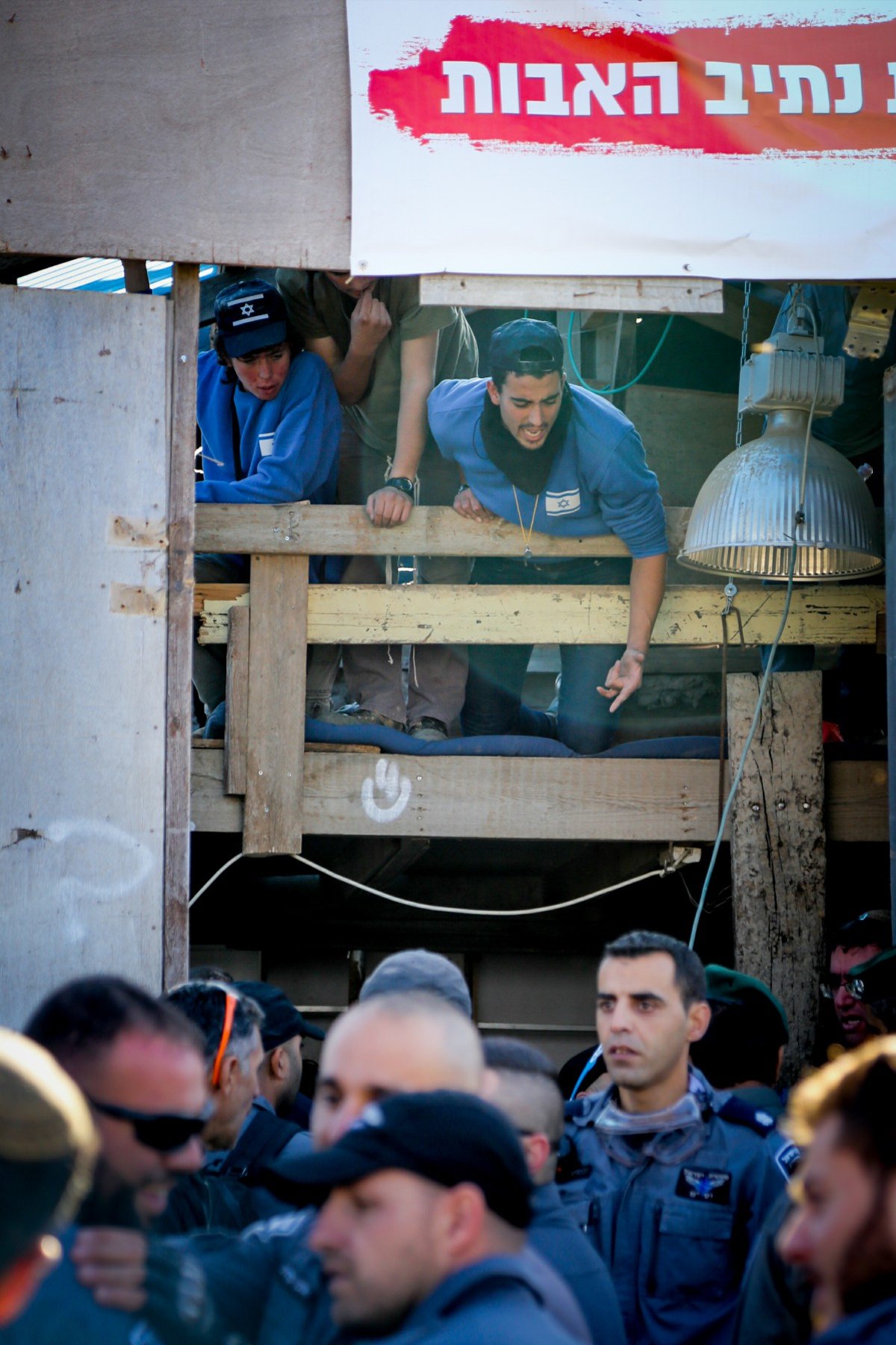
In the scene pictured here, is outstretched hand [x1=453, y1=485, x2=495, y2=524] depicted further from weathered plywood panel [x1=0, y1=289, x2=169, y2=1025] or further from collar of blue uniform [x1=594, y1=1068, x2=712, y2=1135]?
collar of blue uniform [x1=594, y1=1068, x2=712, y2=1135]

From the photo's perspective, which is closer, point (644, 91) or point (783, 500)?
point (644, 91)

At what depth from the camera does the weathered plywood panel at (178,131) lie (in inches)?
182

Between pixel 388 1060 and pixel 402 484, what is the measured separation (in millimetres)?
3812

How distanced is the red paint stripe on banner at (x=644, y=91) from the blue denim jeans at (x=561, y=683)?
6.00 ft

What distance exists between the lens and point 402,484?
5.54 m

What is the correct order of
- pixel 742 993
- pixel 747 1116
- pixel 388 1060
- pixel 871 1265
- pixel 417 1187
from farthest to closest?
pixel 742 993 < pixel 747 1116 < pixel 388 1060 < pixel 417 1187 < pixel 871 1265

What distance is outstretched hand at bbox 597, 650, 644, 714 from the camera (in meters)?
5.45

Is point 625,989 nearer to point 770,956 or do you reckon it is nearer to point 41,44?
→ point 770,956

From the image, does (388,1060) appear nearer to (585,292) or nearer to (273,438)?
(585,292)

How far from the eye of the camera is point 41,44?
4.63 m

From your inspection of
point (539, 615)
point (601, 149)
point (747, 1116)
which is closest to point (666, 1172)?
point (747, 1116)

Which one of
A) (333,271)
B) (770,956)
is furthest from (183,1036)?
(770,956)

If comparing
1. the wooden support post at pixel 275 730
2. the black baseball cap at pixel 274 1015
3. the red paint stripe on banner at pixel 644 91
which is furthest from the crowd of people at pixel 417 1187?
the red paint stripe on banner at pixel 644 91

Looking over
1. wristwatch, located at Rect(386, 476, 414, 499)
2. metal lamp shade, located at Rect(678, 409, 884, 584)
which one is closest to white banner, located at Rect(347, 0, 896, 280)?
Result: metal lamp shade, located at Rect(678, 409, 884, 584)
